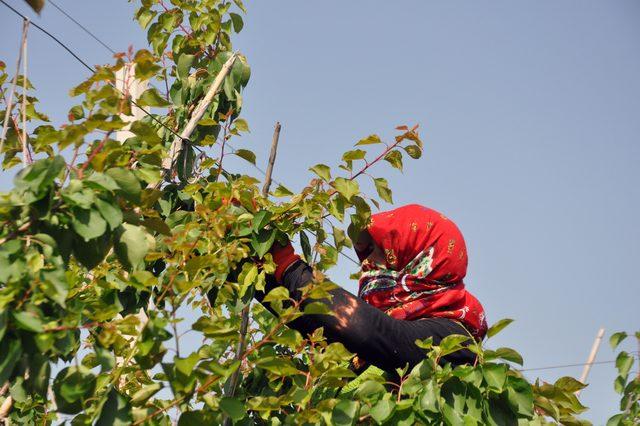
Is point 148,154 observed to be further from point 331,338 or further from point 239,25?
point 239,25

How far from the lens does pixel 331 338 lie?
2.46 m

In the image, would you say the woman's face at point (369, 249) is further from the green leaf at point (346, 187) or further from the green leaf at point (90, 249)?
the green leaf at point (90, 249)

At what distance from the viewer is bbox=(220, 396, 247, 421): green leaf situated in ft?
6.22

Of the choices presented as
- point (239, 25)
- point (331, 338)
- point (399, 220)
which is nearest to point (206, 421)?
point (331, 338)

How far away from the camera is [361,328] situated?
245 cm

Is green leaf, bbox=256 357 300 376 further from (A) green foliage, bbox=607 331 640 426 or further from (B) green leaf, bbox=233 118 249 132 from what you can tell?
(A) green foliage, bbox=607 331 640 426

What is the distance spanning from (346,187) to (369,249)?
0.67m

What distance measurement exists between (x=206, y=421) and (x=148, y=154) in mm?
735

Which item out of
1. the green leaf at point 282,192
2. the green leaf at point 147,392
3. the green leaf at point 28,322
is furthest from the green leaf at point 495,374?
the green leaf at point 28,322

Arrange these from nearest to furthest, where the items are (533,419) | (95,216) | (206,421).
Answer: (95,216), (206,421), (533,419)

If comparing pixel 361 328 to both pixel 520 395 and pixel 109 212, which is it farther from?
pixel 109 212

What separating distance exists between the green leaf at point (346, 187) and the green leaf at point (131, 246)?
0.69 meters

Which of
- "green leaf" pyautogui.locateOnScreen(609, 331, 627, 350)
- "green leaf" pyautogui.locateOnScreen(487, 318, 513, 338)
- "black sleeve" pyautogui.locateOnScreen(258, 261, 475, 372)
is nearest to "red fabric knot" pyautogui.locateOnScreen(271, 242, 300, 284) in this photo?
"black sleeve" pyautogui.locateOnScreen(258, 261, 475, 372)

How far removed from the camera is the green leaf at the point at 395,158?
253 cm
